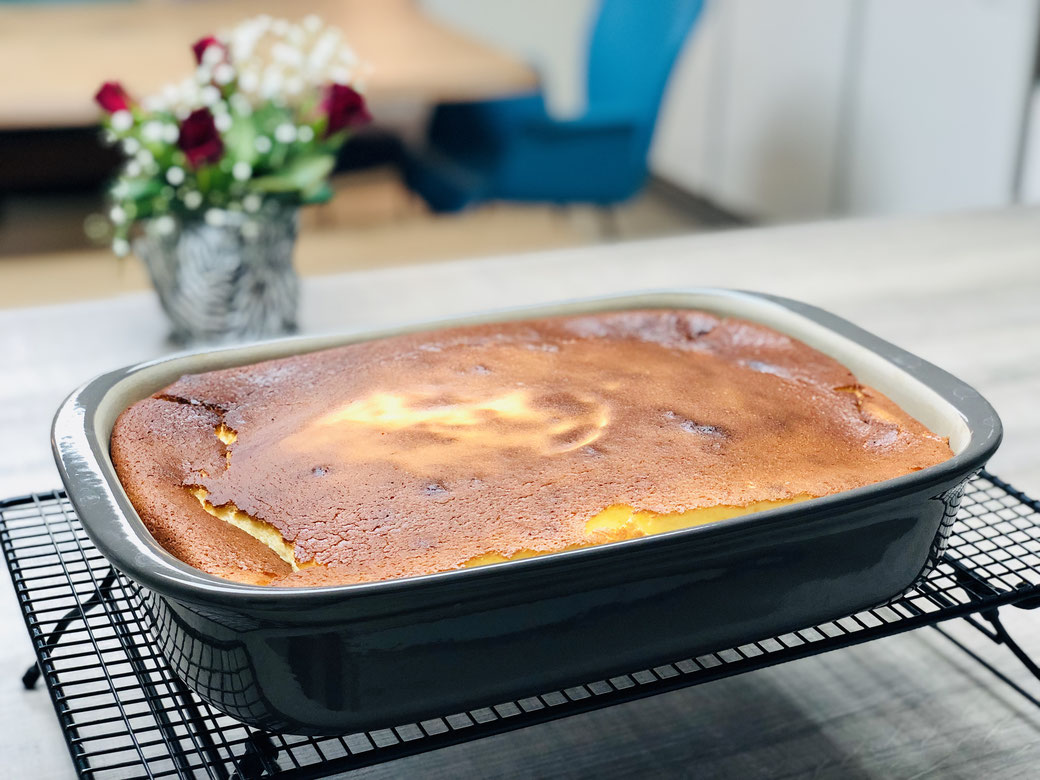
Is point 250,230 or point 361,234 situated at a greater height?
point 250,230

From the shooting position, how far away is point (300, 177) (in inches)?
46.8

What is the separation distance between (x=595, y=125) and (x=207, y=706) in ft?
7.34

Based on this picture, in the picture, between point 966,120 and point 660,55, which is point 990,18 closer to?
point 966,120

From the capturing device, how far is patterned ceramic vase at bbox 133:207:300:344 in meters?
1.18

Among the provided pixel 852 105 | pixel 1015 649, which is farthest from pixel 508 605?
pixel 852 105

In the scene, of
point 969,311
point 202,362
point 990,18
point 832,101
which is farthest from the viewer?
point 832,101

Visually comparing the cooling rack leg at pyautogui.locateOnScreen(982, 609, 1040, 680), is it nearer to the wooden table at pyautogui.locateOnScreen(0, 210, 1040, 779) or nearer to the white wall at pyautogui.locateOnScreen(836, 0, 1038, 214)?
the wooden table at pyautogui.locateOnScreen(0, 210, 1040, 779)

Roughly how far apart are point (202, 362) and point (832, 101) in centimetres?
261

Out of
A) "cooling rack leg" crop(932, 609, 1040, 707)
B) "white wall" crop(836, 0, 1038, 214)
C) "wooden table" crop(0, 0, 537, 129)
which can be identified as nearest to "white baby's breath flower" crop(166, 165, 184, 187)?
"cooling rack leg" crop(932, 609, 1040, 707)

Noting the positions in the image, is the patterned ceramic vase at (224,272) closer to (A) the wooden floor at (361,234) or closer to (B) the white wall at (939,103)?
(A) the wooden floor at (361,234)

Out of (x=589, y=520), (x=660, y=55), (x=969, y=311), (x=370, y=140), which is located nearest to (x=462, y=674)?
(x=589, y=520)

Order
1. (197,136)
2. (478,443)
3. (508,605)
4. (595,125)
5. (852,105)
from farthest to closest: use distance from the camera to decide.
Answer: (852,105), (595,125), (197,136), (478,443), (508,605)

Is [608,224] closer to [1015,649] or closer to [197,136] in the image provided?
[197,136]

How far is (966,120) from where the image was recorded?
2.58 m
